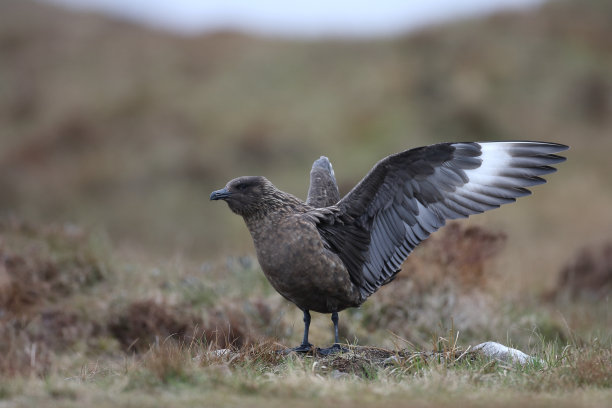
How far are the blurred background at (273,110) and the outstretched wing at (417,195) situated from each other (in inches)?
358

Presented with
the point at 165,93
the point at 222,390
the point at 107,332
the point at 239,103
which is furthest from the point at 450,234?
the point at 165,93

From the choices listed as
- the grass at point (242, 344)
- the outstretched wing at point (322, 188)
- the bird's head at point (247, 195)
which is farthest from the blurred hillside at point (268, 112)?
the bird's head at point (247, 195)

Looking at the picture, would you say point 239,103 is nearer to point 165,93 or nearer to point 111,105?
point 165,93

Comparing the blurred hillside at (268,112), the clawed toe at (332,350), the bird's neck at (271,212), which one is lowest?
the clawed toe at (332,350)

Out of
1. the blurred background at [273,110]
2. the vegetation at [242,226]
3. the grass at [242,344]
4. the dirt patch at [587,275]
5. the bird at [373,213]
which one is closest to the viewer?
the grass at [242,344]

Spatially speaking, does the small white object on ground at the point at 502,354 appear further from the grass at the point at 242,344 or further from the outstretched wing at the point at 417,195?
the outstretched wing at the point at 417,195

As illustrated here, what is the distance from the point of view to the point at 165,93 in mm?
22734

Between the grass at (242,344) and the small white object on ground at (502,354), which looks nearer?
the grass at (242,344)

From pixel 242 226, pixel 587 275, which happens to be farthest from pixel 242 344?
pixel 242 226

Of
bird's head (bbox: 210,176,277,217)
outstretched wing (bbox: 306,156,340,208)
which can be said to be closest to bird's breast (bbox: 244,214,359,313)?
bird's head (bbox: 210,176,277,217)

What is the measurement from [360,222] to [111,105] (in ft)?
61.5

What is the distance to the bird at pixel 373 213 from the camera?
4.75 metres

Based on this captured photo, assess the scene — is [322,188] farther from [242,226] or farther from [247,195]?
[242,226]

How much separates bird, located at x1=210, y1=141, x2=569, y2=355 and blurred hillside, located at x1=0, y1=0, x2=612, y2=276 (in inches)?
382
